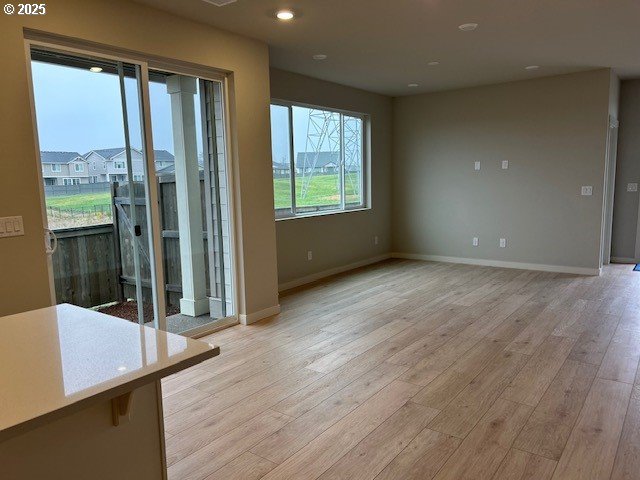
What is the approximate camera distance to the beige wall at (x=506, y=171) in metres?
5.86

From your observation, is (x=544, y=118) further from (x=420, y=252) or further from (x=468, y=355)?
(x=468, y=355)

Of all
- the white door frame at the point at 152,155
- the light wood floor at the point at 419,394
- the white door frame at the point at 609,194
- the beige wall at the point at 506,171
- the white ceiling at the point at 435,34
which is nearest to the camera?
the light wood floor at the point at 419,394

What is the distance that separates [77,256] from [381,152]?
5181 mm

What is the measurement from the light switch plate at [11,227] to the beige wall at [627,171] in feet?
23.9

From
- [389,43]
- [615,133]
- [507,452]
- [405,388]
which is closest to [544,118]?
[615,133]

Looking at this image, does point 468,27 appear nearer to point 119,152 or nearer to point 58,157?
point 119,152

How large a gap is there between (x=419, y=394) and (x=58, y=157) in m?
2.71

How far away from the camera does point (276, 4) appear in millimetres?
3264

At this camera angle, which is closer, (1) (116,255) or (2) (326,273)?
(1) (116,255)

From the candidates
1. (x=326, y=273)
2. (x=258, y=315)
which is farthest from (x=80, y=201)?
(x=326, y=273)

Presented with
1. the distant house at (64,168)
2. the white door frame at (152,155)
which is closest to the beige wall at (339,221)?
Answer: the white door frame at (152,155)

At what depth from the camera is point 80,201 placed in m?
3.06

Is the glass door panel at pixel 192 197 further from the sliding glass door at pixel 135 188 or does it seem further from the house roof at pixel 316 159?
the house roof at pixel 316 159

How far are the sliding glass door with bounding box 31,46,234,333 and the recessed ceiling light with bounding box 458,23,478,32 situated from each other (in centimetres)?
209
